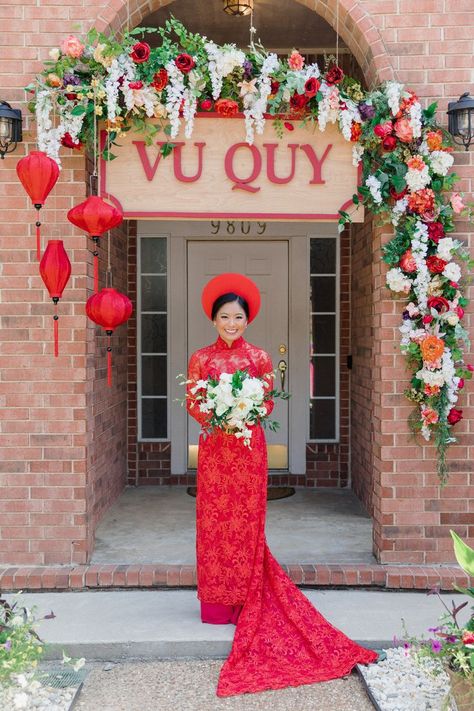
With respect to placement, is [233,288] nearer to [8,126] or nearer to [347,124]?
[347,124]

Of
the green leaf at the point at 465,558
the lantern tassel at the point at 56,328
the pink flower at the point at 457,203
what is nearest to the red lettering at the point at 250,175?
the pink flower at the point at 457,203

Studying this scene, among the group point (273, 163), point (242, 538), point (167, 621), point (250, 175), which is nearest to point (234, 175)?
point (250, 175)

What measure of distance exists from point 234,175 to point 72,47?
1.15 meters

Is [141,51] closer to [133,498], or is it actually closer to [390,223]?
[390,223]

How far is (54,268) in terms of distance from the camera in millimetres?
3775

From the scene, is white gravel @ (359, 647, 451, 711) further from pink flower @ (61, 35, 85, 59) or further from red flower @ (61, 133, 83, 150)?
pink flower @ (61, 35, 85, 59)

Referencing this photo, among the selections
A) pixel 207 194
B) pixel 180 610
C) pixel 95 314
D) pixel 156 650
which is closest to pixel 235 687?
pixel 156 650

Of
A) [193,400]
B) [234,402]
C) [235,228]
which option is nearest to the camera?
[234,402]

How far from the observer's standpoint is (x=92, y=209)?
3.54m

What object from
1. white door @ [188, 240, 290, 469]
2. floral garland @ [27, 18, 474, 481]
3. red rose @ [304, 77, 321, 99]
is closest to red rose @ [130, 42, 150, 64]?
floral garland @ [27, 18, 474, 481]

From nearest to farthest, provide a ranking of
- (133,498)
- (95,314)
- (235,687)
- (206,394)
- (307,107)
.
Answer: (235,687) < (206,394) < (95,314) < (307,107) < (133,498)

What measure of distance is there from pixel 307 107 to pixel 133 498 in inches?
143

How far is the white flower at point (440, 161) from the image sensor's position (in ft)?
12.9

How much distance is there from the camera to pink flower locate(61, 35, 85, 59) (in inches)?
149
